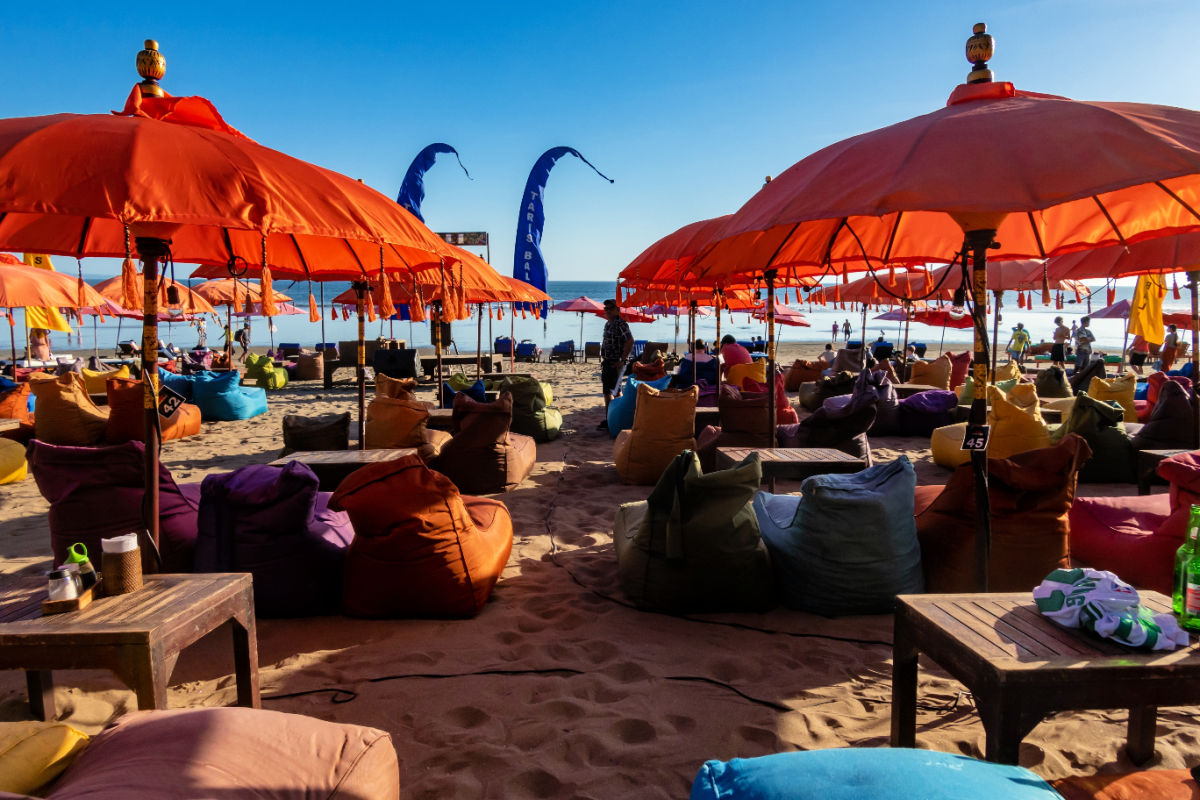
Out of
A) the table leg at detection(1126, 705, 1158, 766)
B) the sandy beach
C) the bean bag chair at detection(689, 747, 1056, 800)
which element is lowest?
the sandy beach

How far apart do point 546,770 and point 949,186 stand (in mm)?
2222

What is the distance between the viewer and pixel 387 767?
1.76 metres

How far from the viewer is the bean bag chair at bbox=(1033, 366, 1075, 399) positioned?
906 centimetres

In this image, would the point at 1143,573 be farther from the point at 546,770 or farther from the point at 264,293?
the point at 264,293

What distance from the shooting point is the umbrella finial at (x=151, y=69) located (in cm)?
272

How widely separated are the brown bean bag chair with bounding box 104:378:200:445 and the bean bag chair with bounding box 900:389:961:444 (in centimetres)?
780

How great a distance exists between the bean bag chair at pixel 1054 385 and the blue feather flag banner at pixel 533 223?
770cm

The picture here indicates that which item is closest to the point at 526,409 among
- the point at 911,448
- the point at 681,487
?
the point at 911,448

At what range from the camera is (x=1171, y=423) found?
19.6 feet

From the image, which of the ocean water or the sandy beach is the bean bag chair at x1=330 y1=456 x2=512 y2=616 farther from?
the ocean water

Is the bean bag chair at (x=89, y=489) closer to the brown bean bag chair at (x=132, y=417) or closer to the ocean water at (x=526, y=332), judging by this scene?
the brown bean bag chair at (x=132, y=417)

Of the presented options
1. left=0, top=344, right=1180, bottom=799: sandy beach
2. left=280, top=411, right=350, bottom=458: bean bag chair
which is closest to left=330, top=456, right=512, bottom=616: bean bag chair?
left=0, top=344, right=1180, bottom=799: sandy beach

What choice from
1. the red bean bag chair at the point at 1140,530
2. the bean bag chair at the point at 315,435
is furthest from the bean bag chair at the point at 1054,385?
the bean bag chair at the point at 315,435

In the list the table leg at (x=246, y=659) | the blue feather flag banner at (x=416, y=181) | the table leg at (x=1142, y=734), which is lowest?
the table leg at (x=1142, y=734)
